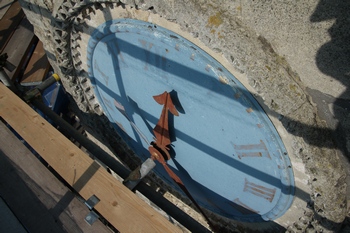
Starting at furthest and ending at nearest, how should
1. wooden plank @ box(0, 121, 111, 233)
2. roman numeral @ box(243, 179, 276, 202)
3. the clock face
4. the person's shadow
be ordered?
1. roman numeral @ box(243, 179, 276, 202)
2. wooden plank @ box(0, 121, 111, 233)
3. the clock face
4. the person's shadow

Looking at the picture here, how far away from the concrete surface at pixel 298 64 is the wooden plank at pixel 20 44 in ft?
9.76

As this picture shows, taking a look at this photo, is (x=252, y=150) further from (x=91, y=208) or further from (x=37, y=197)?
(x=37, y=197)

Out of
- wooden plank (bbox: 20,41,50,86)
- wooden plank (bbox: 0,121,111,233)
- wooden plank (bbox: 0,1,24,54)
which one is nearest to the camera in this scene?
wooden plank (bbox: 0,121,111,233)

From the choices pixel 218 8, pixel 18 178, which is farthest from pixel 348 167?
pixel 18 178

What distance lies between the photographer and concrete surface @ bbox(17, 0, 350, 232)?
1290mm

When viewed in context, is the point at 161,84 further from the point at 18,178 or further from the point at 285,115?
the point at 18,178

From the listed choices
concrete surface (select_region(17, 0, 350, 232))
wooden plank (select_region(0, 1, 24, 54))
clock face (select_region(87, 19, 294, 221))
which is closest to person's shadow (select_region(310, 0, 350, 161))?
concrete surface (select_region(17, 0, 350, 232))

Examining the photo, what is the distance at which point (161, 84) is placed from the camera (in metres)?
1.94

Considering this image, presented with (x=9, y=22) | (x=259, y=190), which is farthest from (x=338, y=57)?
(x=9, y=22)

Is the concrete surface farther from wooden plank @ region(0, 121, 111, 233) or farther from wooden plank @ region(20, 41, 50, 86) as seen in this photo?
wooden plank @ region(20, 41, 50, 86)

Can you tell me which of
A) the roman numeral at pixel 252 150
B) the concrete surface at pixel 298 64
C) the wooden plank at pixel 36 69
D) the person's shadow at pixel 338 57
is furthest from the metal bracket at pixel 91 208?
the wooden plank at pixel 36 69

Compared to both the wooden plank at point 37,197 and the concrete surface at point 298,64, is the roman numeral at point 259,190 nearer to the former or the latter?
the concrete surface at point 298,64

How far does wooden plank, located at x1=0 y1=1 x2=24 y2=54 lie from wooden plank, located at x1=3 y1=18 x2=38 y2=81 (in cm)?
6

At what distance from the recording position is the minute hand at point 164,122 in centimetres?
188
